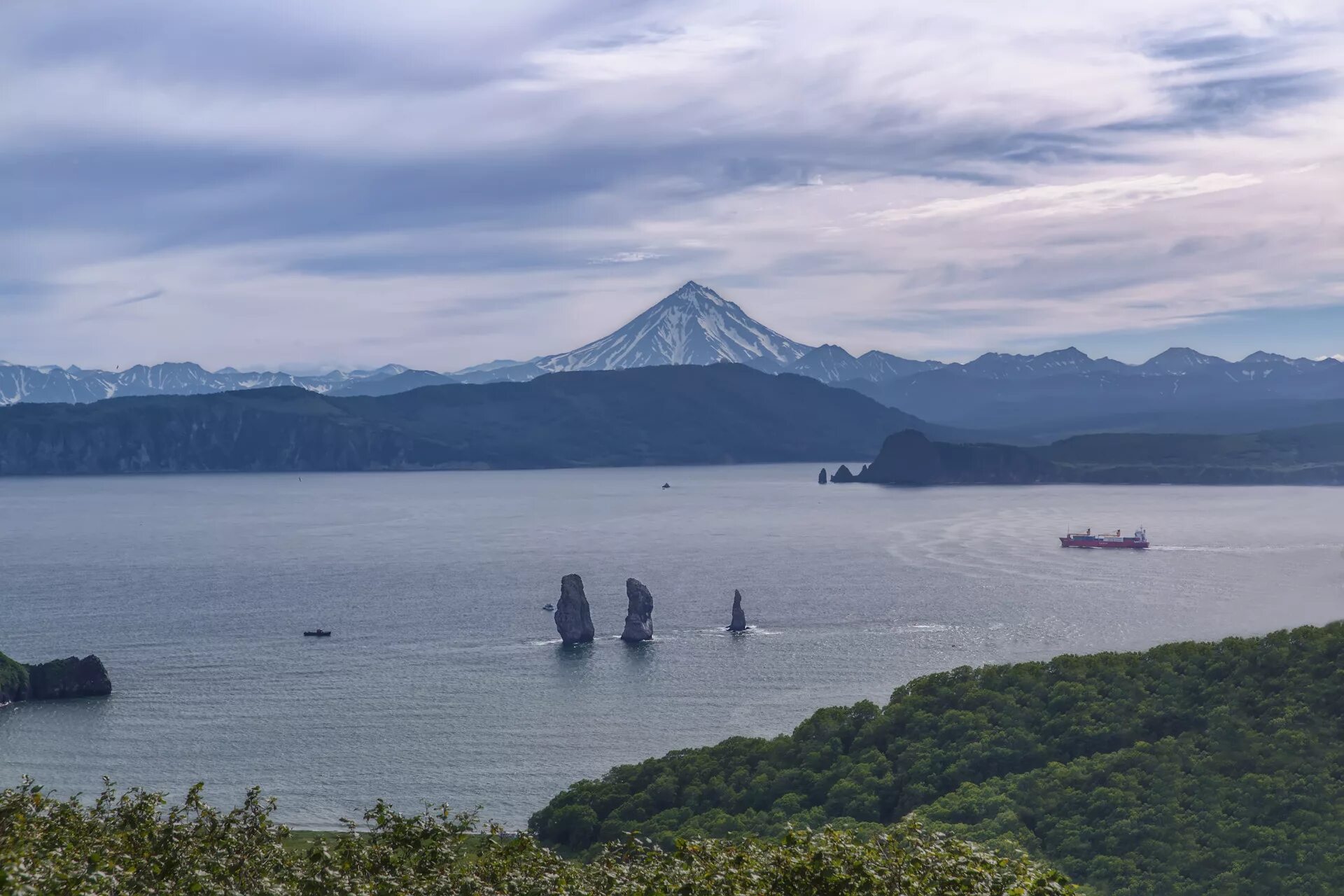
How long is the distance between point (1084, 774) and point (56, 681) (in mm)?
70046

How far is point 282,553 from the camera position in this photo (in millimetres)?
169750

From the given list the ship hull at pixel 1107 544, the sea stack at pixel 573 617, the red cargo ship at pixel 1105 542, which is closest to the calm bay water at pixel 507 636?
the sea stack at pixel 573 617

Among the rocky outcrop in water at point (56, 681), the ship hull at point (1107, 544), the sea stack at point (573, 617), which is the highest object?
the ship hull at point (1107, 544)

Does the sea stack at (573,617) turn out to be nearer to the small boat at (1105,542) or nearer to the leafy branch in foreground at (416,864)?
the leafy branch in foreground at (416,864)

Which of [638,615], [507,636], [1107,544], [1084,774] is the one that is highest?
[1107,544]

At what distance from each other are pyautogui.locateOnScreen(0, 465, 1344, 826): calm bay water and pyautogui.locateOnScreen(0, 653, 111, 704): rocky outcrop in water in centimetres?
191

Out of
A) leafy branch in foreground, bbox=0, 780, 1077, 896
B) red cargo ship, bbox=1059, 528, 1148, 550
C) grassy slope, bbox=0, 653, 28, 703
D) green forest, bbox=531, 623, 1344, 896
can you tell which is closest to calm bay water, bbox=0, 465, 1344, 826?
red cargo ship, bbox=1059, 528, 1148, 550

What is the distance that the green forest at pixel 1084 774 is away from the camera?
1516 inches

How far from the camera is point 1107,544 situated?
6850 inches

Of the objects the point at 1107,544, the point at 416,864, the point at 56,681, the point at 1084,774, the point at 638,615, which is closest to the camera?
the point at 416,864

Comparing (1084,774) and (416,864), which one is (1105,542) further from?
(416,864)

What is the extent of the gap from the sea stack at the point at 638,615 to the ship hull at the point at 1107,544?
3548 inches

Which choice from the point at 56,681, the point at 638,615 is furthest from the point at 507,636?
the point at 56,681

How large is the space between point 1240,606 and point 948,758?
79.8 m
